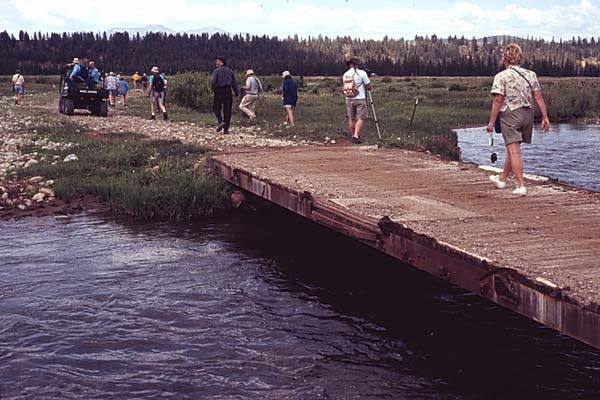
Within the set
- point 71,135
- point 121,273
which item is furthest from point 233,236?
point 71,135

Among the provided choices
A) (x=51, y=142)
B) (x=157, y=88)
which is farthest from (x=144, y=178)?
(x=157, y=88)

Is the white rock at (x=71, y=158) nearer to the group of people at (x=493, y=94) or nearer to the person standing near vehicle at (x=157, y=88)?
the group of people at (x=493, y=94)

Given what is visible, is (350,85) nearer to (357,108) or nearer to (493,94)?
(357,108)

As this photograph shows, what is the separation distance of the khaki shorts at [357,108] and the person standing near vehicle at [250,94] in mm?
7455

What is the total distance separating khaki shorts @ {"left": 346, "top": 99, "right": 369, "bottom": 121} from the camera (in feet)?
55.5

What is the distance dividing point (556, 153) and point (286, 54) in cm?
12129

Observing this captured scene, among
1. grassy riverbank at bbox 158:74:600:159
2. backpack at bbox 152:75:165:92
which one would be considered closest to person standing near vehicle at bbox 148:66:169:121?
backpack at bbox 152:75:165:92

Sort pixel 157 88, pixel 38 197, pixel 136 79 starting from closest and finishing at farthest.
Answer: pixel 38 197, pixel 157 88, pixel 136 79

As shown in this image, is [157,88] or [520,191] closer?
[520,191]

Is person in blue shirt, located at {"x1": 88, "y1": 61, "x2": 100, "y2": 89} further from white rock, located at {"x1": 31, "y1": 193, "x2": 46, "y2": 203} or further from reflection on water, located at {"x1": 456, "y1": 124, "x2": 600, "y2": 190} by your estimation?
white rock, located at {"x1": 31, "y1": 193, "x2": 46, "y2": 203}

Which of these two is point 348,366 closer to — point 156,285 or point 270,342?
point 270,342

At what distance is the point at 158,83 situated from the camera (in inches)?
1050

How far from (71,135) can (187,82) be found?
1147 centimetres

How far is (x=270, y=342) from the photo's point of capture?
777 centimetres
